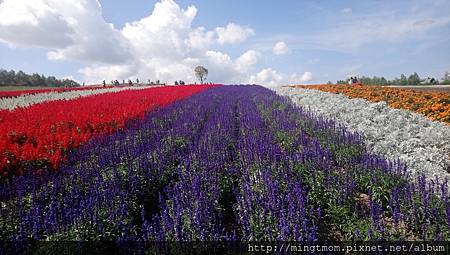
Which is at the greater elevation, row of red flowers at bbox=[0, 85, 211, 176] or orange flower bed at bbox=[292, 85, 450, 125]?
orange flower bed at bbox=[292, 85, 450, 125]

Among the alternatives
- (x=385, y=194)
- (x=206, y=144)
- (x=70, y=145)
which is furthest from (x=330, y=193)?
(x=70, y=145)

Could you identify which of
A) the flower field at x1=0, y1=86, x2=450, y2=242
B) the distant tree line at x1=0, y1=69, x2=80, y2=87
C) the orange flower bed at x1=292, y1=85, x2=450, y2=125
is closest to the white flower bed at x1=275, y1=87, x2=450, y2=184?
the flower field at x1=0, y1=86, x2=450, y2=242

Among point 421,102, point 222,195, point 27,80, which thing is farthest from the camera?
point 27,80

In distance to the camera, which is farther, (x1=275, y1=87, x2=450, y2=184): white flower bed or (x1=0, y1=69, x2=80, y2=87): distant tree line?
Result: (x1=0, y1=69, x2=80, y2=87): distant tree line

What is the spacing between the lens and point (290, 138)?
25.4 feet

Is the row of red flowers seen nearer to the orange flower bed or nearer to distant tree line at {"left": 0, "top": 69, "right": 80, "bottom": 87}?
the orange flower bed

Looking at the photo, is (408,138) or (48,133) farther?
(48,133)

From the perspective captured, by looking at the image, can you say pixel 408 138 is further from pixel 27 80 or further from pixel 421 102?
pixel 27 80

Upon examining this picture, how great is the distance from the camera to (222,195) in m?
5.19

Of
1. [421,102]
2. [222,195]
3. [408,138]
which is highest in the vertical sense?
[421,102]

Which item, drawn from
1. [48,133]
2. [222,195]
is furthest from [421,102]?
[48,133]

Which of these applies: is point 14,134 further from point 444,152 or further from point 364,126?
point 444,152

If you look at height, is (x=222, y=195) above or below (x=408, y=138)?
below

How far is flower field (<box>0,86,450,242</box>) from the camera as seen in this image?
3645mm
